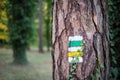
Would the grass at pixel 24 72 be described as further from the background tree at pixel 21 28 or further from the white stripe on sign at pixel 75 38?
the white stripe on sign at pixel 75 38

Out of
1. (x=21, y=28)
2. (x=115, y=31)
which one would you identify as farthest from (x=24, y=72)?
(x=115, y=31)

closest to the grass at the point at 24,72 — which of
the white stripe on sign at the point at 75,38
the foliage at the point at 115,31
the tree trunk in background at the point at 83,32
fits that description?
the foliage at the point at 115,31

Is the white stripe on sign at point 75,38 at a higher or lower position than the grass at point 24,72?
higher

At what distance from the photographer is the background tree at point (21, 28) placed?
15.8 m

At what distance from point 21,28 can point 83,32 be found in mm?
12993

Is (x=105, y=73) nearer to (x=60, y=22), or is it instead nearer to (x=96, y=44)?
(x=96, y=44)

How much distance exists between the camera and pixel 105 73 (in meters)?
3.73

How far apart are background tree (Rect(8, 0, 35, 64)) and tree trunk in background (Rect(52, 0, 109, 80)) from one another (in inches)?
478

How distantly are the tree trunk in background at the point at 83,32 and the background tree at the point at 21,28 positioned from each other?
12.1 meters

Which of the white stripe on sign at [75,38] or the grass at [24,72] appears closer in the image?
the white stripe on sign at [75,38]

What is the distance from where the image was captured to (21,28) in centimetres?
1625

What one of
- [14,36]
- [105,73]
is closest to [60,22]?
[105,73]

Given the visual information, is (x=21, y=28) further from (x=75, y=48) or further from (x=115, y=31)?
(x=75, y=48)

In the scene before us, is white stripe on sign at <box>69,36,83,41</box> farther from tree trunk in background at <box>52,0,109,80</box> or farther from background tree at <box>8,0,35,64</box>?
background tree at <box>8,0,35,64</box>
